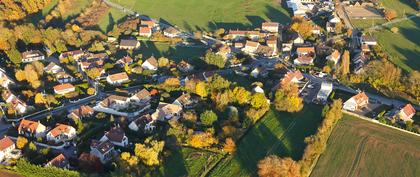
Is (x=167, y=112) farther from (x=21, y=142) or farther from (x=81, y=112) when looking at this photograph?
(x=21, y=142)

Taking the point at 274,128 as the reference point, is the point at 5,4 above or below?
above

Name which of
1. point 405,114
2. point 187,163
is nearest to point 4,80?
point 187,163

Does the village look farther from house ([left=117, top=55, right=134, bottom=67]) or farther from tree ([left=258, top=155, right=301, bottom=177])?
tree ([left=258, top=155, right=301, bottom=177])

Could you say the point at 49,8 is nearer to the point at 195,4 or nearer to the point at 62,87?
the point at 195,4

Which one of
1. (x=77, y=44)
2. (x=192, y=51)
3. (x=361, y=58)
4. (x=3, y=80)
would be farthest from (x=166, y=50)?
(x=361, y=58)

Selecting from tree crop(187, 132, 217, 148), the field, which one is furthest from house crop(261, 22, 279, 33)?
tree crop(187, 132, 217, 148)
